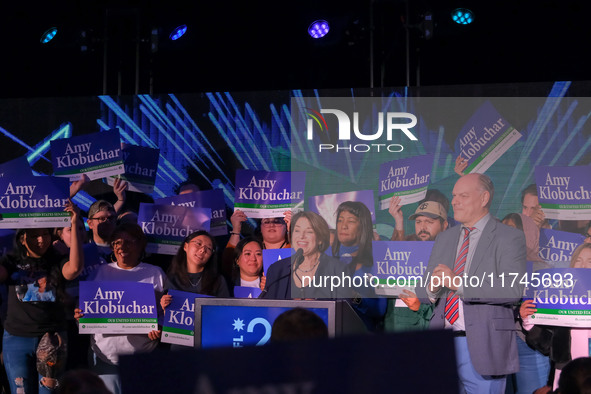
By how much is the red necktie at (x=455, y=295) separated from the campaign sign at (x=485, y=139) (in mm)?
501

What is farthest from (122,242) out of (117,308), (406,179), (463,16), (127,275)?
(463,16)

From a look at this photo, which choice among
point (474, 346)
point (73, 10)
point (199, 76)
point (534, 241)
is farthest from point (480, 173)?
point (73, 10)

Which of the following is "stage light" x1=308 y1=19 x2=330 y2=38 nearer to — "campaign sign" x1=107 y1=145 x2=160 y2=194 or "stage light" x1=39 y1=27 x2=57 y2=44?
"campaign sign" x1=107 y1=145 x2=160 y2=194

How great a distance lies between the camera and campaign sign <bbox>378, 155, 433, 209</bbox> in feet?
18.5

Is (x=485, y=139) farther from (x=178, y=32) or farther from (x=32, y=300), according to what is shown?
(x=32, y=300)

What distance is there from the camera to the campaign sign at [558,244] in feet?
17.9

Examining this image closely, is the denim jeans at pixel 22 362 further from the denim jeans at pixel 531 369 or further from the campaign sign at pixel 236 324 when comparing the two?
the denim jeans at pixel 531 369

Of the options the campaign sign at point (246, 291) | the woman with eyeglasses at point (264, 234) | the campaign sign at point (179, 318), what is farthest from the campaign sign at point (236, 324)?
the woman with eyeglasses at point (264, 234)

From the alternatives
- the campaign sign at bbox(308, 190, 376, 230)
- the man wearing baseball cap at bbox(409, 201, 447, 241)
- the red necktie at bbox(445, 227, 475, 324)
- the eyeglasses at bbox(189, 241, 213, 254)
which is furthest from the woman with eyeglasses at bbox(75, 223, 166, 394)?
the red necktie at bbox(445, 227, 475, 324)

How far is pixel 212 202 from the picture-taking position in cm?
599

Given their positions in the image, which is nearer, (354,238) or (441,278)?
(441,278)

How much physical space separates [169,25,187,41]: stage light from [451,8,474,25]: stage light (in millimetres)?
2208

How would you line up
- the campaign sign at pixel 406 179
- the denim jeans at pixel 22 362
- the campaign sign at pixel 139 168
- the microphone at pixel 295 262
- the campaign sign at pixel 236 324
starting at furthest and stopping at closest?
the campaign sign at pixel 139 168 < the campaign sign at pixel 406 179 < the microphone at pixel 295 262 < the denim jeans at pixel 22 362 < the campaign sign at pixel 236 324

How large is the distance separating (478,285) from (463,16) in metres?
2.17
